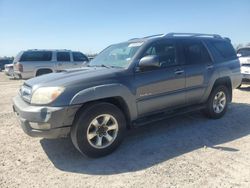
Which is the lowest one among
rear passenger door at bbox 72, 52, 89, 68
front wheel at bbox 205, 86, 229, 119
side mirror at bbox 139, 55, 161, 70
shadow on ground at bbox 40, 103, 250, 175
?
shadow on ground at bbox 40, 103, 250, 175

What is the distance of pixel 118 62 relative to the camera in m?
4.53

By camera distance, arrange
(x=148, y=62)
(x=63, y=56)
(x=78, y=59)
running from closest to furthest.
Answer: (x=148, y=62) → (x=63, y=56) → (x=78, y=59)

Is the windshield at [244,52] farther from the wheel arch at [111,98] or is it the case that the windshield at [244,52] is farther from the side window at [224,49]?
the wheel arch at [111,98]

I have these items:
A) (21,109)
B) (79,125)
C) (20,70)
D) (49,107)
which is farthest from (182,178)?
(20,70)

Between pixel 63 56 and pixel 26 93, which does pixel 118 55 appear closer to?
pixel 26 93

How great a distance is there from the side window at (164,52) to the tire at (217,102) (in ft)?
4.64

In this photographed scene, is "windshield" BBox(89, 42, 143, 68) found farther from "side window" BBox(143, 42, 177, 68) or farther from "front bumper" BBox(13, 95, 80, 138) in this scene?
"front bumper" BBox(13, 95, 80, 138)

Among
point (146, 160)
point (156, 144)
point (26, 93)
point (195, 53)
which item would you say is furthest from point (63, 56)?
point (146, 160)

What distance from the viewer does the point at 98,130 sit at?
383 centimetres

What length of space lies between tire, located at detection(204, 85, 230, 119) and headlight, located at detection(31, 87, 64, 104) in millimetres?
3450

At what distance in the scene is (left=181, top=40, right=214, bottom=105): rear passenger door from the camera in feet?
16.3

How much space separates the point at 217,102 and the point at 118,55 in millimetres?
2630

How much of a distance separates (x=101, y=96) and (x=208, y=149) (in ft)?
6.48

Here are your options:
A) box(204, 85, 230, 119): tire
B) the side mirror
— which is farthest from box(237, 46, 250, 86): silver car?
the side mirror
